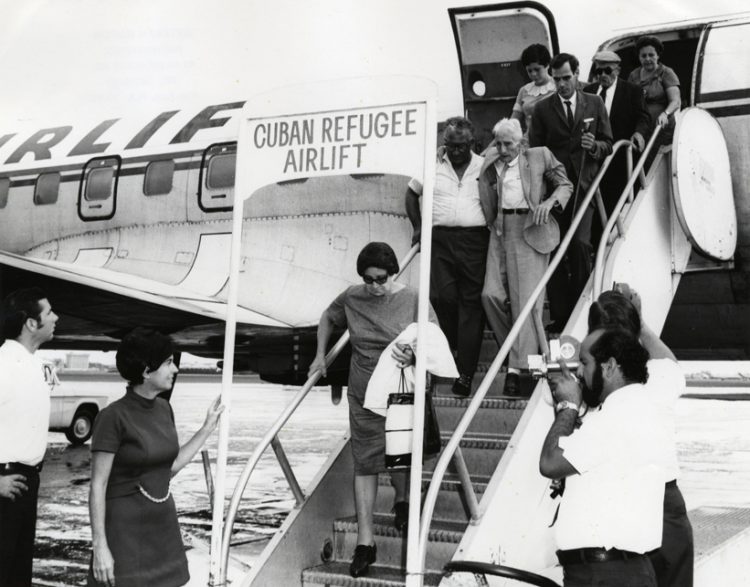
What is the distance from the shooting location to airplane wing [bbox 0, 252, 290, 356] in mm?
7785

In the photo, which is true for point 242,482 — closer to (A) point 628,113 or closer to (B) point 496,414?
(B) point 496,414

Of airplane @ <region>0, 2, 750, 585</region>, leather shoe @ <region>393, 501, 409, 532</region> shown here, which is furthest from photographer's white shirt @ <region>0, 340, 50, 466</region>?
leather shoe @ <region>393, 501, 409, 532</region>

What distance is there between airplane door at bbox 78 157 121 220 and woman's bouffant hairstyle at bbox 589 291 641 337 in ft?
27.7

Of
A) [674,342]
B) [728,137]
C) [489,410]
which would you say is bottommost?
[489,410]

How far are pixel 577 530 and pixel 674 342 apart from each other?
6.27 meters

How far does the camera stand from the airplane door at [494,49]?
7.92 m

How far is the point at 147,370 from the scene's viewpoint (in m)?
3.69

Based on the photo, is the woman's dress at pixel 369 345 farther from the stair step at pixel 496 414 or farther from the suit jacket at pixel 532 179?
the suit jacket at pixel 532 179

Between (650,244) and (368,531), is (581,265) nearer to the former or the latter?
(650,244)

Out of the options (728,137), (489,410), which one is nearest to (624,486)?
(489,410)

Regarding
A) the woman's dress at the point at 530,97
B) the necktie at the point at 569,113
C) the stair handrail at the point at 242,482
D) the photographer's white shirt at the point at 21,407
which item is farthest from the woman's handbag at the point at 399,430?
the woman's dress at the point at 530,97

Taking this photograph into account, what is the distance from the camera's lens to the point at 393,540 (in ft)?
15.0

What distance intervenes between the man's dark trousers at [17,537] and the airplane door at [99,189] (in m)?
7.14

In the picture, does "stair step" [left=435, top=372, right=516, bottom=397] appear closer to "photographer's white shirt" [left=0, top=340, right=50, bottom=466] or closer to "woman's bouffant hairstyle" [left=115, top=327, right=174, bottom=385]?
"woman's bouffant hairstyle" [left=115, top=327, right=174, bottom=385]
